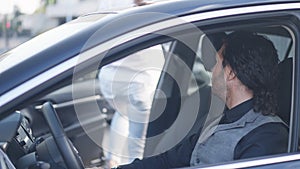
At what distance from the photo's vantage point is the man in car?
2.11 m

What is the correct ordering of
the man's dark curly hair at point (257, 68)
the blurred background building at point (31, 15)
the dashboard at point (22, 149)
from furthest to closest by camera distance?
the blurred background building at point (31, 15)
the man's dark curly hair at point (257, 68)
the dashboard at point (22, 149)

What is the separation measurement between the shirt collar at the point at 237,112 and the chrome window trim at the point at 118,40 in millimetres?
469

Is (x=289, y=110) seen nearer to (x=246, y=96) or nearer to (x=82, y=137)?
(x=246, y=96)

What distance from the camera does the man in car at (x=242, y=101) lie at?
2.11 metres

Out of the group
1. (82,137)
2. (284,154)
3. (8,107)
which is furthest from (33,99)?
(82,137)

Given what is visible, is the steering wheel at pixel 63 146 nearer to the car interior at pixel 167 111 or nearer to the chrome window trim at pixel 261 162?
the car interior at pixel 167 111

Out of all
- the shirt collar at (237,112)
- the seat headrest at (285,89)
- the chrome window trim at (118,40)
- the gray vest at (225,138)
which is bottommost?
the gray vest at (225,138)

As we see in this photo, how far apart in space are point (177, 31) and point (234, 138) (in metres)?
0.54

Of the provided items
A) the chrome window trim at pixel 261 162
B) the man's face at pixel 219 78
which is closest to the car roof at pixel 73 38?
the man's face at pixel 219 78

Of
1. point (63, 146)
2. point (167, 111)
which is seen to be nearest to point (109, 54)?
point (63, 146)

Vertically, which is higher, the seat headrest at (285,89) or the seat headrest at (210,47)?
the seat headrest at (210,47)

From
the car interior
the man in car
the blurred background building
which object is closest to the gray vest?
the man in car

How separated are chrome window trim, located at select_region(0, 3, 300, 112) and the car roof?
0.05 feet

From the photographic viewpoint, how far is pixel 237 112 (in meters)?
2.23
